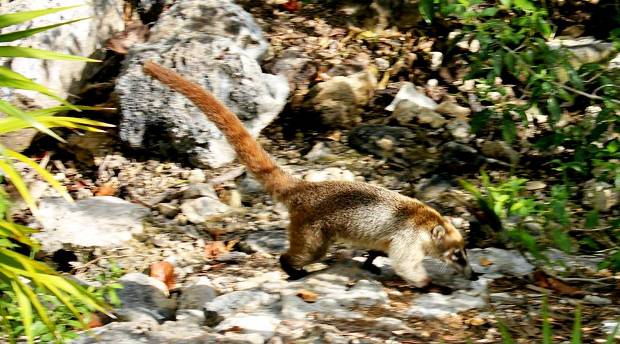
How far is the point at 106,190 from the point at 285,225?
54.1 inches

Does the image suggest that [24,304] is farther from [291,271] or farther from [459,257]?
[459,257]

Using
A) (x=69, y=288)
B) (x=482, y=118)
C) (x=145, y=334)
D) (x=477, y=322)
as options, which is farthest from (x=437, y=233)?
(x=69, y=288)

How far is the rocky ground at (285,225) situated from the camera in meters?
4.41

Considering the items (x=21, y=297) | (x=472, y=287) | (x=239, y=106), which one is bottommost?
(x=472, y=287)

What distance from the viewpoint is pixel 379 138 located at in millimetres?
6621

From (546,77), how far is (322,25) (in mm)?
3145

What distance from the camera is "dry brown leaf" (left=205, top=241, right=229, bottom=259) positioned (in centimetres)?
549

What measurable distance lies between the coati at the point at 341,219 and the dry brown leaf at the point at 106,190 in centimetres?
155

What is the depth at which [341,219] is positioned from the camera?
4902 mm

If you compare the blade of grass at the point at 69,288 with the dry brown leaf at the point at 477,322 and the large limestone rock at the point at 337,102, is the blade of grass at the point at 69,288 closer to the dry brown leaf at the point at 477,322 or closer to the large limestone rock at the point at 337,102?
the dry brown leaf at the point at 477,322

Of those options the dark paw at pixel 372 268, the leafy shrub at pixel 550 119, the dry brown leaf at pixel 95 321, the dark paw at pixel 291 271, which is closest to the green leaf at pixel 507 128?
the leafy shrub at pixel 550 119

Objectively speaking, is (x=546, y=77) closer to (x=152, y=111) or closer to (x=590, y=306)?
(x=590, y=306)

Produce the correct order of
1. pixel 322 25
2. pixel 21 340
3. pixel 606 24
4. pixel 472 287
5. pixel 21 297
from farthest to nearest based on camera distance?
pixel 322 25 → pixel 606 24 → pixel 472 287 → pixel 21 340 → pixel 21 297

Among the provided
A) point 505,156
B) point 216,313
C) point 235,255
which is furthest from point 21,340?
point 505,156
